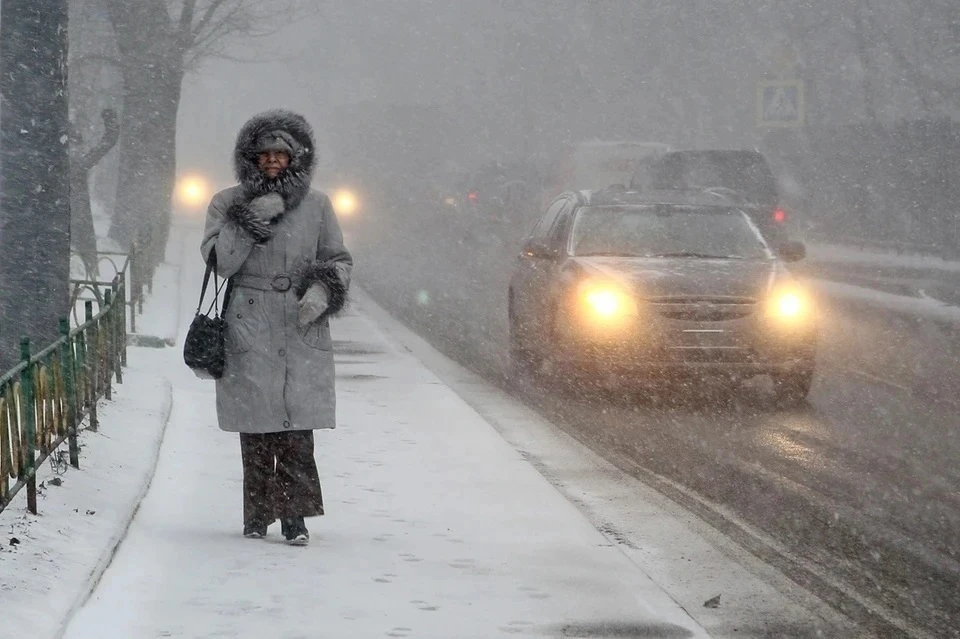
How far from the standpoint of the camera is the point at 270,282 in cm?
639

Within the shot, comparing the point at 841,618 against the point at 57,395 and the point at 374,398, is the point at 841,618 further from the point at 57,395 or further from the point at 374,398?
the point at 374,398

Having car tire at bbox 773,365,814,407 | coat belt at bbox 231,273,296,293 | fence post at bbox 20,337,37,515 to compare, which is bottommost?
car tire at bbox 773,365,814,407

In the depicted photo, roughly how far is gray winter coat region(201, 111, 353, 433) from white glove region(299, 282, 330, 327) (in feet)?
0.10

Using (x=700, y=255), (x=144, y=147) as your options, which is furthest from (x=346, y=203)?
Answer: (x=700, y=255)

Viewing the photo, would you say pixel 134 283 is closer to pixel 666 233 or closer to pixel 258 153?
pixel 666 233

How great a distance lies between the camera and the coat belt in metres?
6.38

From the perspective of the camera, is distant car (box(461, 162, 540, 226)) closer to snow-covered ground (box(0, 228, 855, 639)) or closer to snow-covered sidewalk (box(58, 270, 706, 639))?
snow-covered ground (box(0, 228, 855, 639))

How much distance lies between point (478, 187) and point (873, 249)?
1402 centimetres

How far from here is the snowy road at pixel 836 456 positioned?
21.3ft

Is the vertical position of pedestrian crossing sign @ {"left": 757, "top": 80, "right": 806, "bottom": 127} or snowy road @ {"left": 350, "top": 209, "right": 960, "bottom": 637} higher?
pedestrian crossing sign @ {"left": 757, "top": 80, "right": 806, "bottom": 127}

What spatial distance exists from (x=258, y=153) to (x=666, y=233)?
699 centimetres

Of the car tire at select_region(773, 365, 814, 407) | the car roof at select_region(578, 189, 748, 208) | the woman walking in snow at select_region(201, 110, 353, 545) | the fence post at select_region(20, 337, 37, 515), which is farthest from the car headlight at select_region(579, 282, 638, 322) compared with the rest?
the fence post at select_region(20, 337, 37, 515)

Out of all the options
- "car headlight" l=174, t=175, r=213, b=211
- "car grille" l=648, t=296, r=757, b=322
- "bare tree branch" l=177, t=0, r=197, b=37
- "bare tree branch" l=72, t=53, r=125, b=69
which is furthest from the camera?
"car headlight" l=174, t=175, r=213, b=211

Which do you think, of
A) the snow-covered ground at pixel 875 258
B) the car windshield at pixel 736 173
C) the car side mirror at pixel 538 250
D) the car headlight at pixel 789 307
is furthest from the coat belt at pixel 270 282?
the car windshield at pixel 736 173
